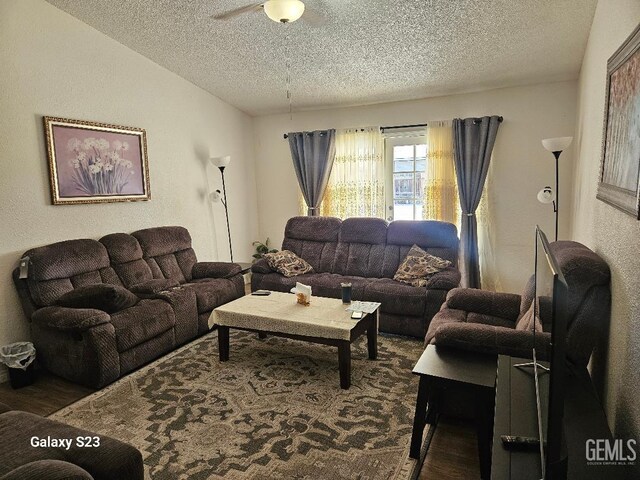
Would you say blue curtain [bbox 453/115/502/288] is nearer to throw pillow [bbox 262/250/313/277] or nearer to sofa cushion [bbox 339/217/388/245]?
sofa cushion [bbox 339/217/388/245]

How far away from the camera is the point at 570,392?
61.9 inches

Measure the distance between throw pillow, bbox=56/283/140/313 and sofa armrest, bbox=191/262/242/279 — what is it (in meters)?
1.22

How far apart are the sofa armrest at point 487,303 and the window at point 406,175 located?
213 cm

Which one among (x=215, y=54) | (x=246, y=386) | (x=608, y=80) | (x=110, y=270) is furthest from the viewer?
(x=215, y=54)

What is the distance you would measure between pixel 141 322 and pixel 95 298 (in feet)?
1.22

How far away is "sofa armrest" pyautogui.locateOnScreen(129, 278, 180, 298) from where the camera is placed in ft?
11.2

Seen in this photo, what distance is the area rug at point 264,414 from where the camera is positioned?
77.2 inches

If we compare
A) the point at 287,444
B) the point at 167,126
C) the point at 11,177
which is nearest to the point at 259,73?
the point at 167,126

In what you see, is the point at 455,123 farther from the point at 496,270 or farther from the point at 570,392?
the point at 570,392

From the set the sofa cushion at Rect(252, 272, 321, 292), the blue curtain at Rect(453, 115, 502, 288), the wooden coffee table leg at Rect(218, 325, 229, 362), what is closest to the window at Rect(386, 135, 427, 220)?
the blue curtain at Rect(453, 115, 502, 288)

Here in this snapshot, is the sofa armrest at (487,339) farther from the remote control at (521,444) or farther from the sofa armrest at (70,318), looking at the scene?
the sofa armrest at (70,318)

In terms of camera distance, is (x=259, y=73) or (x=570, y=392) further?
(x=259, y=73)

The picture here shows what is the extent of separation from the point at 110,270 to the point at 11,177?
1038 millimetres

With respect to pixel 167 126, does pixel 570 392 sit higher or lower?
lower
